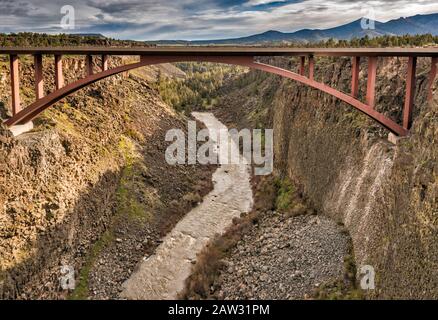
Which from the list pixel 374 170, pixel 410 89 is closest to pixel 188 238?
pixel 374 170

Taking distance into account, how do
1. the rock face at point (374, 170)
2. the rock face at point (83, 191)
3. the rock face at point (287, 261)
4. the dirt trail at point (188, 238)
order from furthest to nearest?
the dirt trail at point (188, 238), the rock face at point (83, 191), the rock face at point (287, 261), the rock face at point (374, 170)

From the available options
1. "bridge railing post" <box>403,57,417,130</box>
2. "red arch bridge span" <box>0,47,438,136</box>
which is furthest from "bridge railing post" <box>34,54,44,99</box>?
"bridge railing post" <box>403,57,417,130</box>

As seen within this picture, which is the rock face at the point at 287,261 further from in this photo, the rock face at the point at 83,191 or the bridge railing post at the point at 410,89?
the bridge railing post at the point at 410,89

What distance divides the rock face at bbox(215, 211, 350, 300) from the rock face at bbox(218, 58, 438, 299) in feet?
3.01

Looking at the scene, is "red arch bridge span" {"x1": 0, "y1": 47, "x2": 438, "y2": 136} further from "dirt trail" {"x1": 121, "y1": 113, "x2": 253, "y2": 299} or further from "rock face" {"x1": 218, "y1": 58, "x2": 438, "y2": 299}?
"dirt trail" {"x1": 121, "y1": 113, "x2": 253, "y2": 299}

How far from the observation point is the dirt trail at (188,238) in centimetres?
1888

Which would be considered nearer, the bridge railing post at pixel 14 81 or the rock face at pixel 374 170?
the rock face at pixel 374 170

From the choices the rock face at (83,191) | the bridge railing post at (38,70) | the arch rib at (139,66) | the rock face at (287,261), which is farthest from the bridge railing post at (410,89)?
the bridge railing post at (38,70)

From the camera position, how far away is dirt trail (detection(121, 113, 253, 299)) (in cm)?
1888

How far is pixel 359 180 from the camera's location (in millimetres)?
18422

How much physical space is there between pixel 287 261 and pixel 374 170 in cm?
525

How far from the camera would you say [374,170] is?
17422mm

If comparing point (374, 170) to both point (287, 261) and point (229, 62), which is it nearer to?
point (287, 261)

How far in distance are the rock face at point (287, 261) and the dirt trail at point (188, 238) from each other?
90.3 inches
